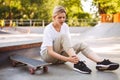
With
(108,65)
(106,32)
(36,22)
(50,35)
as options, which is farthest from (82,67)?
(36,22)

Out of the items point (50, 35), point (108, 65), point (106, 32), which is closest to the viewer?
point (108, 65)

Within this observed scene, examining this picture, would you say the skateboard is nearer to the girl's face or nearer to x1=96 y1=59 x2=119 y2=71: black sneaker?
the girl's face

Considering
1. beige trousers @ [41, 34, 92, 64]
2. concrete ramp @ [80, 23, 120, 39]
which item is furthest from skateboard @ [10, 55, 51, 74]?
concrete ramp @ [80, 23, 120, 39]

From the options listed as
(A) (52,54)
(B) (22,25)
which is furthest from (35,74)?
(B) (22,25)

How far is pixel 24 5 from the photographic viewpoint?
94.9 ft

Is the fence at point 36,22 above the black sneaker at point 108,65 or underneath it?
underneath

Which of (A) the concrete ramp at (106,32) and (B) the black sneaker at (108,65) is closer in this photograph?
(B) the black sneaker at (108,65)

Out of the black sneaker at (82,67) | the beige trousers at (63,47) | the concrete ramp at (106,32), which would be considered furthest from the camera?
the concrete ramp at (106,32)

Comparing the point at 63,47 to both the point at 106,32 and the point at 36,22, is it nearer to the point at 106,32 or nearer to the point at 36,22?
the point at 106,32

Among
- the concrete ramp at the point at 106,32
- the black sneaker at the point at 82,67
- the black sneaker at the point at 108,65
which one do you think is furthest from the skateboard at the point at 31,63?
→ the concrete ramp at the point at 106,32

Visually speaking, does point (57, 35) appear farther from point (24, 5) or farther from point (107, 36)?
point (24, 5)

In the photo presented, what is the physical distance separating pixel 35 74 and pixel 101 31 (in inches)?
348

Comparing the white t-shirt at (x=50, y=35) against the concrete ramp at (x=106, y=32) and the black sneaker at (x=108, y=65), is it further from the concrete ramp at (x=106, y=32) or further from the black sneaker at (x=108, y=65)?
the concrete ramp at (x=106, y=32)

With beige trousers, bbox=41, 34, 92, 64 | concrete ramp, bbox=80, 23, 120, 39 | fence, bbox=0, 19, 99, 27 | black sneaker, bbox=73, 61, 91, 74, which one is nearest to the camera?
black sneaker, bbox=73, 61, 91, 74
